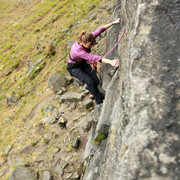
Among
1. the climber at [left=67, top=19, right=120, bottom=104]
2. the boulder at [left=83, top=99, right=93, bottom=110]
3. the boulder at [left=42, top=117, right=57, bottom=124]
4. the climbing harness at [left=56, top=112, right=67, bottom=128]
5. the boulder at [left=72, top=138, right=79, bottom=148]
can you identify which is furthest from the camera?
the boulder at [left=42, top=117, right=57, bottom=124]

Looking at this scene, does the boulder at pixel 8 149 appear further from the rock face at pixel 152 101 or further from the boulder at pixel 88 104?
the rock face at pixel 152 101

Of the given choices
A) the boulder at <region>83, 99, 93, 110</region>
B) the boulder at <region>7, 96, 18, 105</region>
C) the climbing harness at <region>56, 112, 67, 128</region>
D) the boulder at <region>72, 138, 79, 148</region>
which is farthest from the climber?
the boulder at <region>7, 96, 18, 105</region>

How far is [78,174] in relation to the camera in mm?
5840

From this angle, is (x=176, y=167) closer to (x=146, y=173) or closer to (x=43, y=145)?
(x=146, y=173)

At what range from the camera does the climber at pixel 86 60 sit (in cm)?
504

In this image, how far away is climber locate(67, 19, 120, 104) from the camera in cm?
504

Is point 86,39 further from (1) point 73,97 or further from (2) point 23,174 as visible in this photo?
(2) point 23,174

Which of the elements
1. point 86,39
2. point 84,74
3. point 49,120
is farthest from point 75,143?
point 86,39

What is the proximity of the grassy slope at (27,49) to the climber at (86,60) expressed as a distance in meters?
4.69

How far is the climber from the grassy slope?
4.69 metres

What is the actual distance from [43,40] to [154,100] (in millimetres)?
18451

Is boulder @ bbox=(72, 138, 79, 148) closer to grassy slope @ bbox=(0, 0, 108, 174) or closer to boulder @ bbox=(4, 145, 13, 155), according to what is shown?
boulder @ bbox=(4, 145, 13, 155)

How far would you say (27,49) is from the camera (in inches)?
793

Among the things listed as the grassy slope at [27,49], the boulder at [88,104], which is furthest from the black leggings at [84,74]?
the grassy slope at [27,49]
